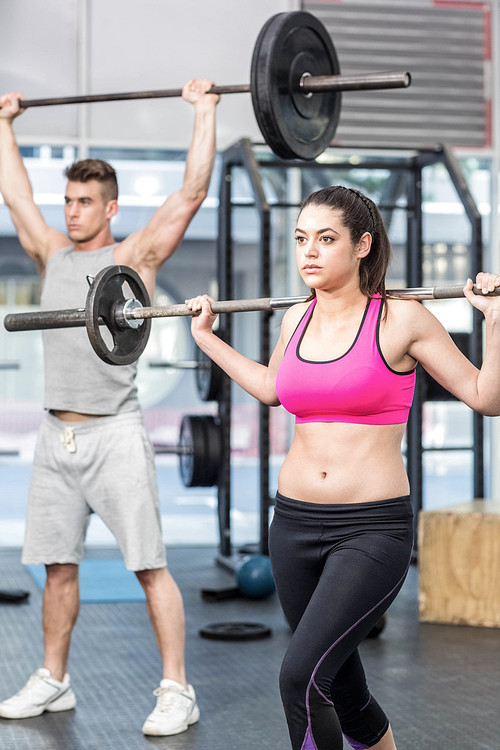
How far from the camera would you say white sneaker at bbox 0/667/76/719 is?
2.66 metres

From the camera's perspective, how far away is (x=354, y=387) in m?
1.79

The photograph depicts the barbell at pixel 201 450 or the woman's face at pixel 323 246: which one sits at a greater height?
the woman's face at pixel 323 246

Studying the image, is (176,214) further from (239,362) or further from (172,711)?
(172,711)

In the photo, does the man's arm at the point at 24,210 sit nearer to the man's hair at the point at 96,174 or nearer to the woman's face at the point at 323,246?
the man's hair at the point at 96,174

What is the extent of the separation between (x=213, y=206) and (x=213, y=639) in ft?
10.1

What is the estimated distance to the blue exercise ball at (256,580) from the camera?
413 centimetres

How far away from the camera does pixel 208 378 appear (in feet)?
15.9


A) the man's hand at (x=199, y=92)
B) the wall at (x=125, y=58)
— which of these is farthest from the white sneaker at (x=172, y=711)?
the wall at (x=125, y=58)

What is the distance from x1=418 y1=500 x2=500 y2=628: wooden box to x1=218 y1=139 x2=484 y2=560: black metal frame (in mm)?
966

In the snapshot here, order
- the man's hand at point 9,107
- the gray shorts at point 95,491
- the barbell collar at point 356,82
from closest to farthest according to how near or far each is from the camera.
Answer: the barbell collar at point 356,82
the gray shorts at point 95,491
the man's hand at point 9,107

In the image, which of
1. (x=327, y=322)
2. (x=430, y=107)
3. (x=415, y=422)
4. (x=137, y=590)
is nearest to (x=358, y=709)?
(x=327, y=322)

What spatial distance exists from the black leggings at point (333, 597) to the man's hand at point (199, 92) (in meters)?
1.32

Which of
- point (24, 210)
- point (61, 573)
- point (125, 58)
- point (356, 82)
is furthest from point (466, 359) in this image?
point (125, 58)

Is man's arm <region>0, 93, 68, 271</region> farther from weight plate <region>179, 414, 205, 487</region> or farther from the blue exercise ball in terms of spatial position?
weight plate <region>179, 414, 205, 487</region>
